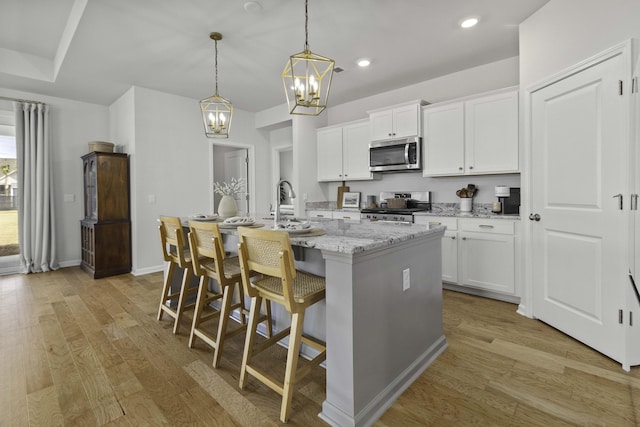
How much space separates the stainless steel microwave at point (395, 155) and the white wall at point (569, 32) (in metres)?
1.37

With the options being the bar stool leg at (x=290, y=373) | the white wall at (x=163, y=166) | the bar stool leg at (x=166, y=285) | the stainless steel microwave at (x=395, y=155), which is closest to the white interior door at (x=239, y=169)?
the white wall at (x=163, y=166)

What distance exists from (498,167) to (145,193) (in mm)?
4591

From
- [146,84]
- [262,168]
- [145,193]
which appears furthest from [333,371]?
[262,168]

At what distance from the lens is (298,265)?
7.32ft

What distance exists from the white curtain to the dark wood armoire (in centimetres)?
55

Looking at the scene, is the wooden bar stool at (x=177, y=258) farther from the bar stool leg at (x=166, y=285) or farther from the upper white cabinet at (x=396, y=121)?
the upper white cabinet at (x=396, y=121)

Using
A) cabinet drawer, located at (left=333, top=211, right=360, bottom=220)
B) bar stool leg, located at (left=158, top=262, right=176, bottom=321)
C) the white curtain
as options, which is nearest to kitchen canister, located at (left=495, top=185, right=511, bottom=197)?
cabinet drawer, located at (left=333, top=211, right=360, bottom=220)

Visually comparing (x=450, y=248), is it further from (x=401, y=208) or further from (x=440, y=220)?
(x=401, y=208)

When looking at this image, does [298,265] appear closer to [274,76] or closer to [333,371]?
[333,371]

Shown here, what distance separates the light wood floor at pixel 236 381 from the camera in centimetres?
159

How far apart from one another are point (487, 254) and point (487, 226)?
293 millimetres

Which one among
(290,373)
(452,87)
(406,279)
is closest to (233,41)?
(452,87)

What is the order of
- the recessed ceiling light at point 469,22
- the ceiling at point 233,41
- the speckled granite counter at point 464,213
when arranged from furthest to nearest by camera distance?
the speckled granite counter at point 464,213 → the recessed ceiling light at point 469,22 → the ceiling at point 233,41

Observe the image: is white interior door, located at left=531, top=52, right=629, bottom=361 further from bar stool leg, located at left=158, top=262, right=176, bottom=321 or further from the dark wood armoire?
the dark wood armoire
